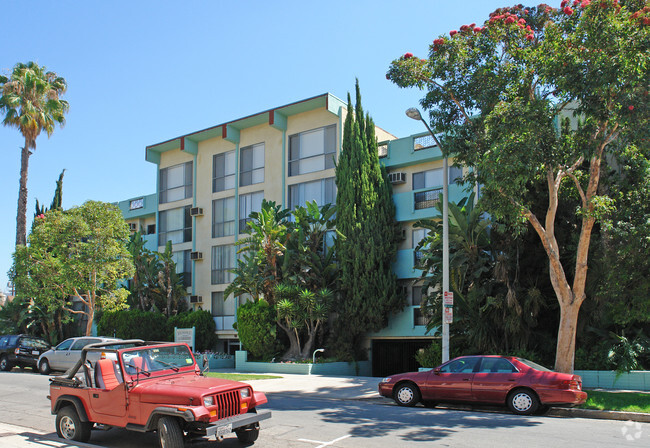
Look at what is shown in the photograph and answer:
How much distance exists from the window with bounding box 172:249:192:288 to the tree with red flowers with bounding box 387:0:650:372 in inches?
807

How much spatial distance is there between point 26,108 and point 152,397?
29.4 meters

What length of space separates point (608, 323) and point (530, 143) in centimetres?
725

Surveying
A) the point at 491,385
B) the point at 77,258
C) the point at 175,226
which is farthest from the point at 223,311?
the point at 491,385

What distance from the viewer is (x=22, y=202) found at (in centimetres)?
3366

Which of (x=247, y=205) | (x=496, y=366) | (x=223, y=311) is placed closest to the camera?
(x=496, y=366)

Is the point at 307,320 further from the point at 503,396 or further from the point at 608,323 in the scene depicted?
the point at 503,396

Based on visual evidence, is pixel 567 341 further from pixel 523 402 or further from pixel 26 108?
pixel 26 108

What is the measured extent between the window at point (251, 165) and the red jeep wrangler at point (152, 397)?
73.2 ft

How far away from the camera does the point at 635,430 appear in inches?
426

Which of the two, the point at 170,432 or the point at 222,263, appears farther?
the point at 222,263

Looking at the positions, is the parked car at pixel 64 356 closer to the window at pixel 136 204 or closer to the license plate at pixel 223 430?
the license plate at pixel 223 430

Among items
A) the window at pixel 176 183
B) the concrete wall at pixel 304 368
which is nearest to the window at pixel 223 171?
the window at pixel 176 183

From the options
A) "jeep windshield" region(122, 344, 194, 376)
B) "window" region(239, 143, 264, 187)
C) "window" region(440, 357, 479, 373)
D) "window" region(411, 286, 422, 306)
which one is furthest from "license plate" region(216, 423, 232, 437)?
"window" region(239, 143, 264, 187)

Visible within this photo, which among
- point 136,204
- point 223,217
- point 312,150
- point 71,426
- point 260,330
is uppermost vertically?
point 312,150
